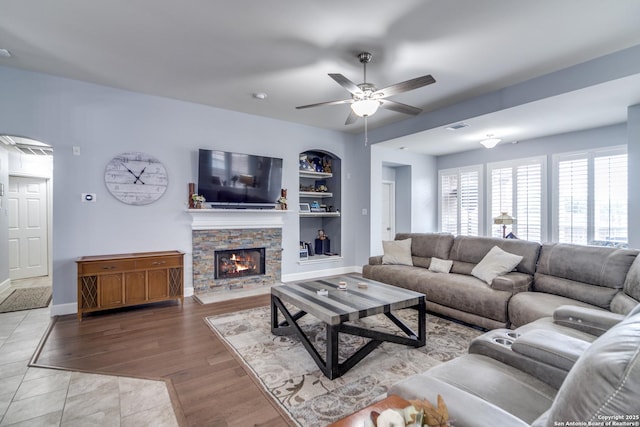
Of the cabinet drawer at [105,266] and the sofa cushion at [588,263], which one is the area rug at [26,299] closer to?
the cabinet drawer at [105,266]

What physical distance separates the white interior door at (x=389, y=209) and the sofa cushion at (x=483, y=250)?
2.92m

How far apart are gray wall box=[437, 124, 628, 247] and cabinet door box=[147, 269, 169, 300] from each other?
19.4 feet

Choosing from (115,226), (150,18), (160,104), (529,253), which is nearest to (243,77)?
(150,18)

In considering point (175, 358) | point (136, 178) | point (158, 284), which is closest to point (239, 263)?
point (158, 284)

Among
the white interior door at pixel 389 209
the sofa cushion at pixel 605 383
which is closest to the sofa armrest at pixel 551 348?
the sofa cushion at pixel 605 383

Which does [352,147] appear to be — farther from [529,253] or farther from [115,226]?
[115,226]

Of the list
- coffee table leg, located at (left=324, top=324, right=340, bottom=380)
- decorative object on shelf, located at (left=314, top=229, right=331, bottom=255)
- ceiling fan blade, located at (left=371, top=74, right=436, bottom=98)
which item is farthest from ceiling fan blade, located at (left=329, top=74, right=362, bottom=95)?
decorative object on shelf, located at (left=314, top=229, right=331, bottom=255)

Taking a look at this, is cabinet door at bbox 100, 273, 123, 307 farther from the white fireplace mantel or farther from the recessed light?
the recessed light

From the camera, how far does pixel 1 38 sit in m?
2.92

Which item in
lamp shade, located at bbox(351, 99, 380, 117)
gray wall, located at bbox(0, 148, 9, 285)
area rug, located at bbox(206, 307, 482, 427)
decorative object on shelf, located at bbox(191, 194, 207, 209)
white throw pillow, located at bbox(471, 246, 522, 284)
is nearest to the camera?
area rug, located at bbox(206, 307, 482, 427)

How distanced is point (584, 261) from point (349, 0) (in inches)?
130

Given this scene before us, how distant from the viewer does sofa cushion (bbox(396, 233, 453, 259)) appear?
174 inches

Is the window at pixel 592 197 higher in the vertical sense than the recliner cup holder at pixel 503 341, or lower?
higher

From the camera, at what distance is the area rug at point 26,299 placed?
4023 mm
